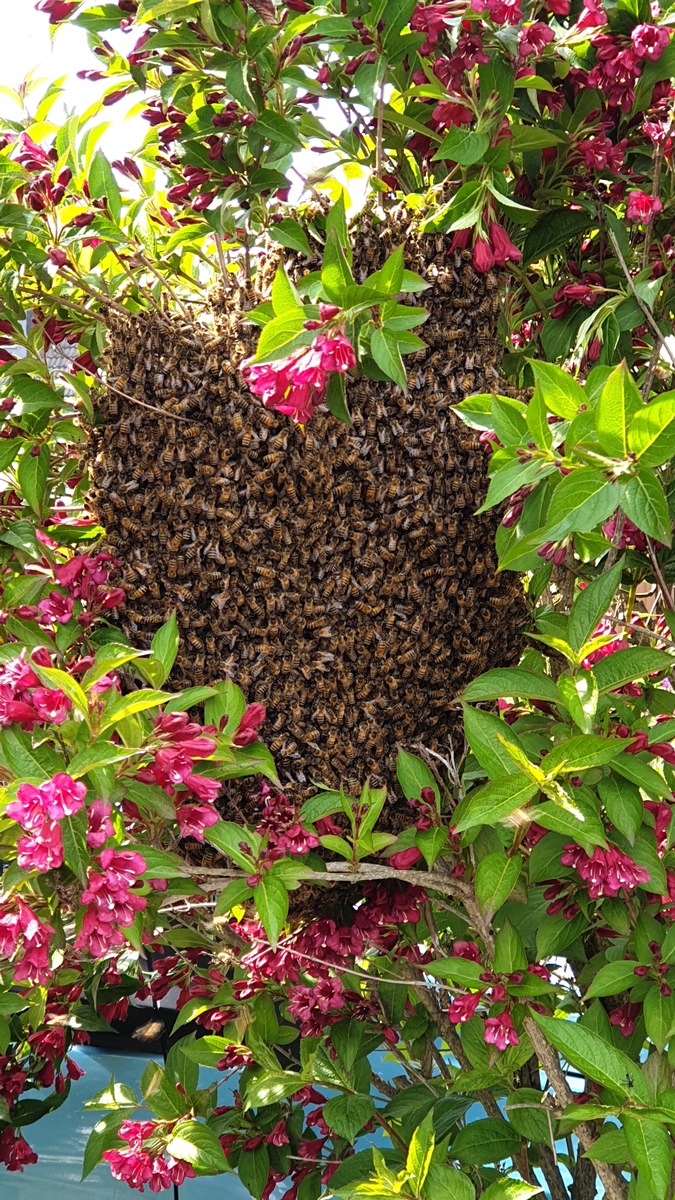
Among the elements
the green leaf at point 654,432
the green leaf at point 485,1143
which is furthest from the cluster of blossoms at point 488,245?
the green leaf at point 485,1143

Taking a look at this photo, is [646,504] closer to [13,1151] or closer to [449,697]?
[449,697]

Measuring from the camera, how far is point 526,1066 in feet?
5.16

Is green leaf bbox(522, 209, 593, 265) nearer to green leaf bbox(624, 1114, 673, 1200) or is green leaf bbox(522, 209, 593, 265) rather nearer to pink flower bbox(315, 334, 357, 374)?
pink flower bbox(315, 334, 357, 374)

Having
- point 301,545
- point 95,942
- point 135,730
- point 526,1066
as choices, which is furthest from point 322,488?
point 526,1066

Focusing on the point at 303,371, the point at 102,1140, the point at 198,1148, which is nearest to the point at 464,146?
the point at 303,371

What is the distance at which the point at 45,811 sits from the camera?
833 millimetres

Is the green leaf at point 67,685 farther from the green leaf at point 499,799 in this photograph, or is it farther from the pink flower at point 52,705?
the green leaf at point 499,799

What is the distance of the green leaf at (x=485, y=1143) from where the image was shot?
132 cm

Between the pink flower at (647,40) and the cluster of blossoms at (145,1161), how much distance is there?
4.66 ft

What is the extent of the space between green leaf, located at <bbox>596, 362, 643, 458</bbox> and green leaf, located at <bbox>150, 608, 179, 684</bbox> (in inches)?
17.8

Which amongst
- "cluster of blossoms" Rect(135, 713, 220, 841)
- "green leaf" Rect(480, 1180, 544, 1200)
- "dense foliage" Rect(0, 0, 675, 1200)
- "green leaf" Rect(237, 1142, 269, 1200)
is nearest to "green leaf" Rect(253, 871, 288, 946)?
"dense foliage" Rect(0, 0, 675, 1200)

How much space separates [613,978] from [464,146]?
0.93 m

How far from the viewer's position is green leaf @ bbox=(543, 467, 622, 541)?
34.2 inches

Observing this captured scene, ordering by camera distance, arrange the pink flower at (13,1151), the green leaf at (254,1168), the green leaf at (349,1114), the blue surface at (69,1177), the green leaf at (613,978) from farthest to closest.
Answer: the blue surface at (69,1177)
the pink flower at (13,1151)
the green leaf at (254,1168)
the green leaf at (349,1114)
the green leaf at (613,978)
